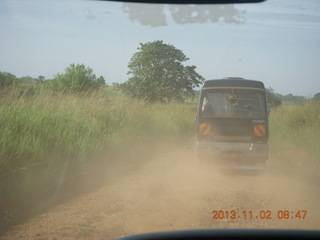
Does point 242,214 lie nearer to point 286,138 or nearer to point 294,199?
point 294,199

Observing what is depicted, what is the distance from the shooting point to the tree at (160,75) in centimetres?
1850

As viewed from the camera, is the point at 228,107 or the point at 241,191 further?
the point at 228,107

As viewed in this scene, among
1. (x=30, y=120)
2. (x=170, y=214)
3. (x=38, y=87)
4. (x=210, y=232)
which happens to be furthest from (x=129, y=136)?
(x=210, y=232)

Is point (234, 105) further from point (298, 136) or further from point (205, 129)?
point (298, 136)

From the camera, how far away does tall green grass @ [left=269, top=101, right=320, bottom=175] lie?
10102 mm

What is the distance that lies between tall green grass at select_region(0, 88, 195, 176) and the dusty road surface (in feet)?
3.81

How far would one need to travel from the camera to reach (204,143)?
8492mm

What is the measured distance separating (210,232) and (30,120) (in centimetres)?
566

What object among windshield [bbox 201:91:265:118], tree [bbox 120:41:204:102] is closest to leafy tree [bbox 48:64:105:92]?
tree [bbox 120:41:204:102]

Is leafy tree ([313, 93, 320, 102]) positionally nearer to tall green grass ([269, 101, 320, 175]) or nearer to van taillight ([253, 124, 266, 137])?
tall green grass ([269, 101, 320, 175])
